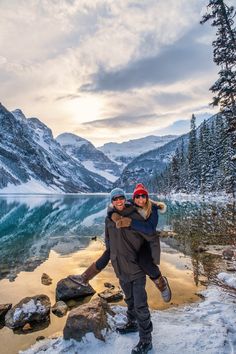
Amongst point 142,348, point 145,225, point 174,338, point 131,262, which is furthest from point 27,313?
point 145,225

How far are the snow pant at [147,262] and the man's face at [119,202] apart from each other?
0.80m

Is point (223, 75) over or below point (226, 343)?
over

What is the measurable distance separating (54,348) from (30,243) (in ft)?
60.4

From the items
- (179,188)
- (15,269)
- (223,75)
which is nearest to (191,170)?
(179,188)

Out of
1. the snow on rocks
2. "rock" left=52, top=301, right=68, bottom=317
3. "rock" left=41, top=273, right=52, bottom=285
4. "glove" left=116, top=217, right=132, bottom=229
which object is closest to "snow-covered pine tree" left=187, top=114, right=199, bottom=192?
"rock" left=41, top=273, right=52, bottom=285

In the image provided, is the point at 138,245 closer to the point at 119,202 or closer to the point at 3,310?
the point at 119,202

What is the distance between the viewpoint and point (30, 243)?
80.6ft

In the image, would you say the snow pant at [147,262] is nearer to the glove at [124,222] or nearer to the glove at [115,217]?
the glove at [124,222]

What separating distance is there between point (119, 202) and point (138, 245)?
850 millimetres

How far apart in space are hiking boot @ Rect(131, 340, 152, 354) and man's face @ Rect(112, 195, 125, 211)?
8.24ft

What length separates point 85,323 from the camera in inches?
275

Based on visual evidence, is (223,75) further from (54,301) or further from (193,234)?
(54,301)

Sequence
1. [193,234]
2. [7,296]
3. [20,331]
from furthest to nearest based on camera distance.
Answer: [193,234] → [7,296] → [20,331]

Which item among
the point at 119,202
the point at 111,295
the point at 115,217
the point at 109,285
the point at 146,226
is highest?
the point at 119,202
